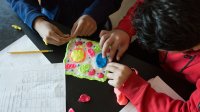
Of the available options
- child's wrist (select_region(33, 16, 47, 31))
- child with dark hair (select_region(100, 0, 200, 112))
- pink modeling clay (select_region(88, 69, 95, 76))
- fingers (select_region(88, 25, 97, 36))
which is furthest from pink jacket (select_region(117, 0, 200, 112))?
child's wrist (select_region(33, 16, 47, 31))

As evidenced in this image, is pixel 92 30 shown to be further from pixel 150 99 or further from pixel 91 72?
pixel 150 99

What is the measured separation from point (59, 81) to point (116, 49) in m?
0.22

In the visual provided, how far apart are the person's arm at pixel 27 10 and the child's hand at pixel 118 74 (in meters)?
0.33

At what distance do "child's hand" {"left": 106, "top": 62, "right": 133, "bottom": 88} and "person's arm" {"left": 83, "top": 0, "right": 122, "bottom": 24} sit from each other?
0.87ft

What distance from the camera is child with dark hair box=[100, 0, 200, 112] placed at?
0.65 metres

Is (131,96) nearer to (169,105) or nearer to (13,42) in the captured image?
(169,105)

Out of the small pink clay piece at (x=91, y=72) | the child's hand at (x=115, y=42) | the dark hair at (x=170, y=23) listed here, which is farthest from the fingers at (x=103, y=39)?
the dark hair at (x=170, y=23)

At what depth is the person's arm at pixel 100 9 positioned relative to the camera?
3.42 ft

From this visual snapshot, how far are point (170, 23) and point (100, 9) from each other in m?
0.45

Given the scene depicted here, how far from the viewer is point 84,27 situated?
3.16 ft

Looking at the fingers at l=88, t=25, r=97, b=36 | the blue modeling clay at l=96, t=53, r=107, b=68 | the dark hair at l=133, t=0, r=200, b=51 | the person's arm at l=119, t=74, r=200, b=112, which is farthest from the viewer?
the fingers at l=88, t=25, r=97, b=36

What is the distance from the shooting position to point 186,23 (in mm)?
645

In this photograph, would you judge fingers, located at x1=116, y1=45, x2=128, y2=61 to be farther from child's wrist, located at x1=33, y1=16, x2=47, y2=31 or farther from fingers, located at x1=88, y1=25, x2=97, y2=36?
child's wrist, located at x1=33, y1=16, x2=47, y2=31

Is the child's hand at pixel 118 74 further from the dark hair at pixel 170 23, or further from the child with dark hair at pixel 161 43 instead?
the dark hair at pixel 170 23
